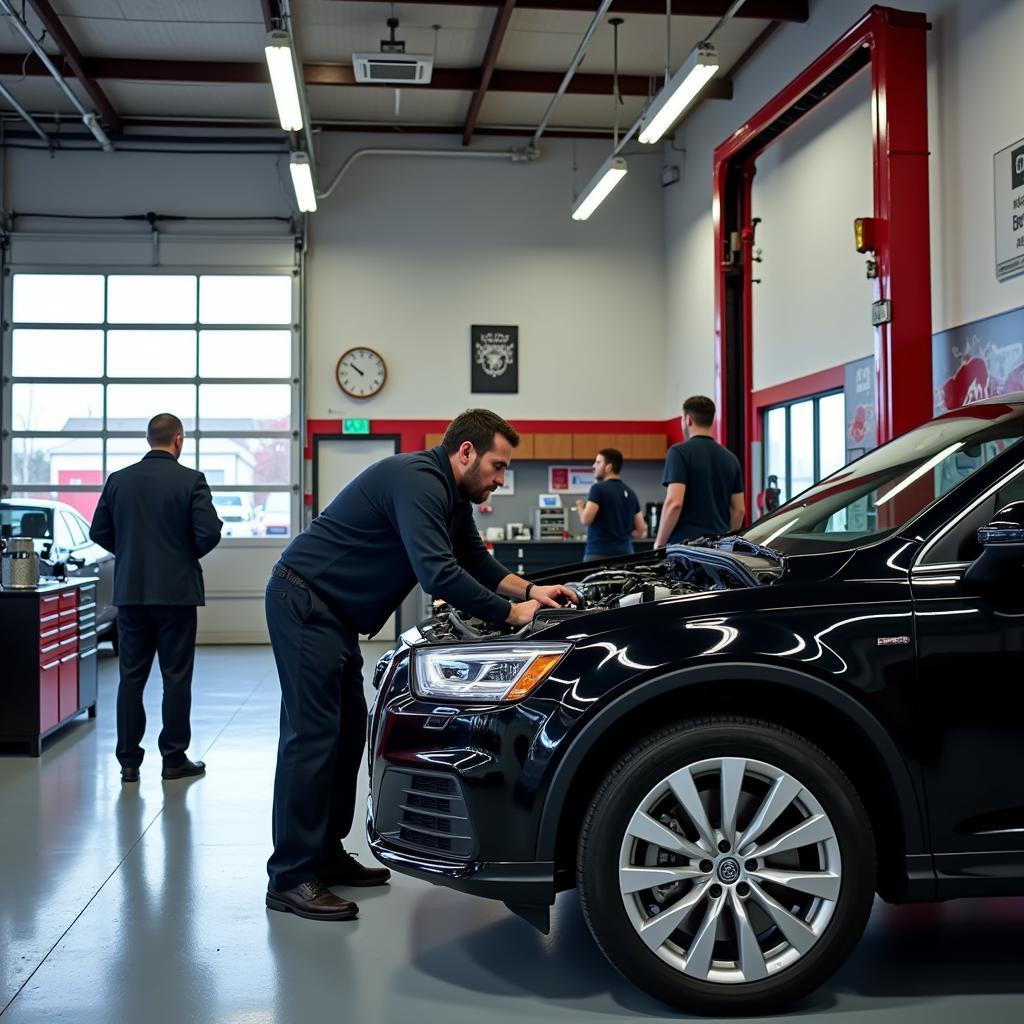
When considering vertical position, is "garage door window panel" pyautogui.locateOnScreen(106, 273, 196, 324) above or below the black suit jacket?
above

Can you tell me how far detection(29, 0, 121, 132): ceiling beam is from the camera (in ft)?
27.9

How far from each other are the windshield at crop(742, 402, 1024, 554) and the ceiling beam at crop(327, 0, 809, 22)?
19.6 feet

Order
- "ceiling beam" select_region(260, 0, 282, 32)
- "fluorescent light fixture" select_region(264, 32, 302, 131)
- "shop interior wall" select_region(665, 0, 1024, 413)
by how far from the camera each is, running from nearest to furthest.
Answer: "shop interior wall" select_region(665, 0, 1024, 413) < "fluorescent light fixture" select_region(264, 32, 302, 131) < "ceiling beam" select_region(260, 0, 282, 32)

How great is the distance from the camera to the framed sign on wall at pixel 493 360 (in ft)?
38.8

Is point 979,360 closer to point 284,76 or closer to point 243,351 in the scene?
point 284,76

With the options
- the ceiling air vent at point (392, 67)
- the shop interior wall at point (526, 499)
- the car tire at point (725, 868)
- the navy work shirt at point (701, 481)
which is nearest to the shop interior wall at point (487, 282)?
the shop interior wall at point (526, 499)

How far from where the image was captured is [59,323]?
11477 mm

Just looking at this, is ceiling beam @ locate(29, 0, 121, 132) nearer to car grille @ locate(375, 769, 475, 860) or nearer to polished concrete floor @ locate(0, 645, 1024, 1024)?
polished concrete floor @ locate(0, 645, 1024, 1024)

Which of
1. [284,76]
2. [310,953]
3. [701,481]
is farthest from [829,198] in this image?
[310,953]

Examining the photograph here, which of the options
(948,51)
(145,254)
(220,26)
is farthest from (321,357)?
(948,51)

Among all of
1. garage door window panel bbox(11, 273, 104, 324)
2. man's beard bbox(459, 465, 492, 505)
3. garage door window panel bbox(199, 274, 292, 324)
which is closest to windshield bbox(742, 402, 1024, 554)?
man's beard bbox(459, 465, 492, 505)

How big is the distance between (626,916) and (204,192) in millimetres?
10687

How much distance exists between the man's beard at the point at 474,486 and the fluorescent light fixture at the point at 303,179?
690 centimetres

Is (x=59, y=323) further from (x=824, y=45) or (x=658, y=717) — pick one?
(x=658, y=717)
